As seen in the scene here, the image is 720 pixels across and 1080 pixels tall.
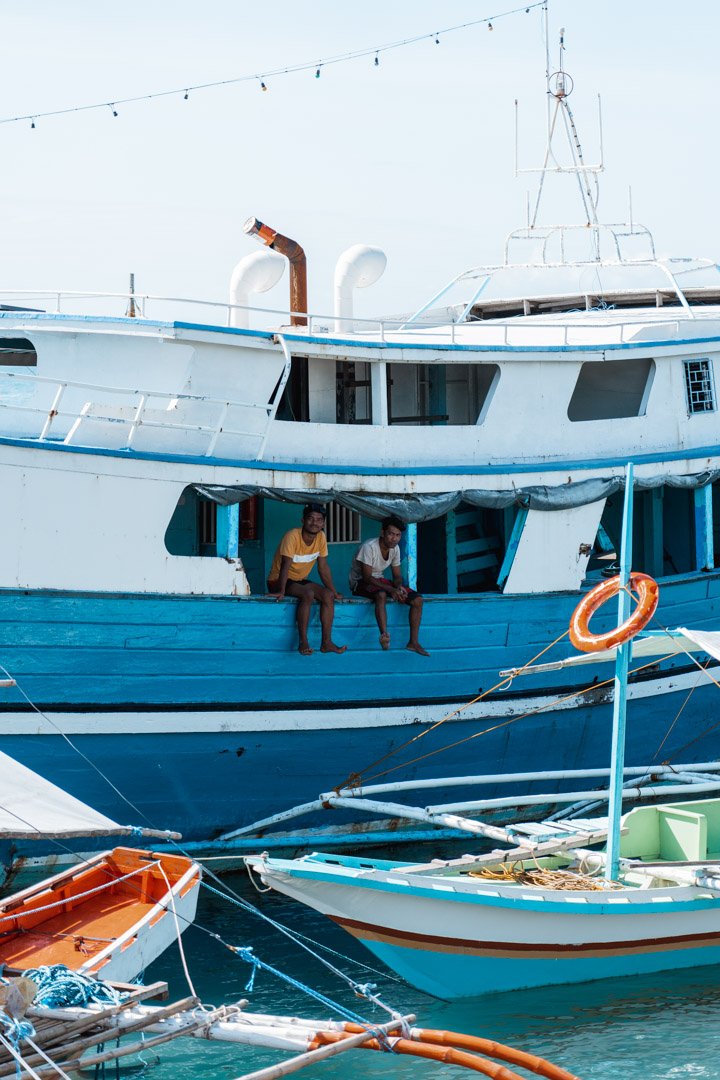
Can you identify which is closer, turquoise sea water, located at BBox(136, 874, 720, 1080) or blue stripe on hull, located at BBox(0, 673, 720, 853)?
turquoise sea water, located at BBox(136, 874, 720, 1080)

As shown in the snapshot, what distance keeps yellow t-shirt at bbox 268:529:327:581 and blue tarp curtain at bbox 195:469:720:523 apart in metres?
0.34

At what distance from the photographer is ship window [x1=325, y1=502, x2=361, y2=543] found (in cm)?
1498

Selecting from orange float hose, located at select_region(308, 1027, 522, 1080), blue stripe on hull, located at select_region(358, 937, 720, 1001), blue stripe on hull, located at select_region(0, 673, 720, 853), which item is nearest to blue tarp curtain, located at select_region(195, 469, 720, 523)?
blue stripe on hull, located at select_region(0, 673, 720, 853)

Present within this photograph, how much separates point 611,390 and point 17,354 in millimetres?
6317

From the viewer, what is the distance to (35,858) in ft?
42.4

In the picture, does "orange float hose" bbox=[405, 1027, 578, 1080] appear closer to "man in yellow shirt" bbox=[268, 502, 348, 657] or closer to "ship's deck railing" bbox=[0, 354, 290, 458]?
"man in yellow shirt" bbox=[268, 502, 348, 657]

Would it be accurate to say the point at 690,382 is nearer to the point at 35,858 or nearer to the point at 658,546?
the point at 658,546

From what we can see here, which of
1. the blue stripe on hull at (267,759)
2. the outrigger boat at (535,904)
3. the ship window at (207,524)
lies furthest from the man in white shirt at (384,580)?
the outrigger boat at (535,904)

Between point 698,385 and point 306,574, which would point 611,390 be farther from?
point 306,574

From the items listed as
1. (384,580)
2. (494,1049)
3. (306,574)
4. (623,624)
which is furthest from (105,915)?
(623,624)

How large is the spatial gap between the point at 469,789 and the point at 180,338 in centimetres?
531

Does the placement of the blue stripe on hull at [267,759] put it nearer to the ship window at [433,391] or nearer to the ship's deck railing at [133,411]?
the ship's deck railing at [133,411]

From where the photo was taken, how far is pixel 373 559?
1380cm

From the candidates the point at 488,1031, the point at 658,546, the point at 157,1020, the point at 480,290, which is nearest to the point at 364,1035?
the point at 157,1020
